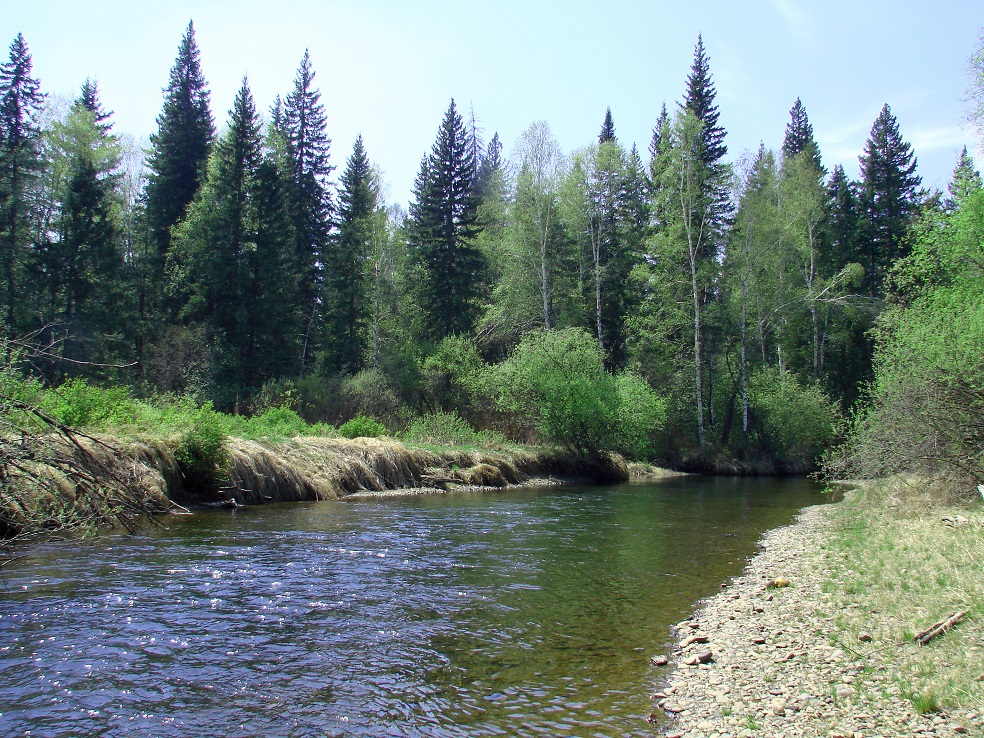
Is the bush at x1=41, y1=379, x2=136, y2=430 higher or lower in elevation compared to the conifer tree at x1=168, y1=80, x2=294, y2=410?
lower

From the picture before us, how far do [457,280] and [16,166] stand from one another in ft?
87.3

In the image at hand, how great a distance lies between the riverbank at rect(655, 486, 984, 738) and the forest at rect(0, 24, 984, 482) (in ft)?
64.7

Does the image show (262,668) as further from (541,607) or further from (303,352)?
(303,352)

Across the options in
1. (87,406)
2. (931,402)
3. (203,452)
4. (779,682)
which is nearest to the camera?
(779,682)

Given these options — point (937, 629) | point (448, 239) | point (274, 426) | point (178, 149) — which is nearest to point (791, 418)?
point (448, 239)

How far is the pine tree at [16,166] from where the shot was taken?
35.3m

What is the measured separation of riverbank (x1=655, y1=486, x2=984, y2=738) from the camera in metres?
5.45

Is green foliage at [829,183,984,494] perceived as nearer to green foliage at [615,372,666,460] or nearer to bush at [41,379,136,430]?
green foliage at [615,372,666,460]

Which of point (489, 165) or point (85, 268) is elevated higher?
point (489, 165)

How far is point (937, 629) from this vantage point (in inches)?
272

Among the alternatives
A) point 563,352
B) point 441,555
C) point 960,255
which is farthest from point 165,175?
point 960,255

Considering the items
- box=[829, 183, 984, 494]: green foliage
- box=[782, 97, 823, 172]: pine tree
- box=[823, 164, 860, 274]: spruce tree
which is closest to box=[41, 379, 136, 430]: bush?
box=[829, 183, 984, 494]: green foliage

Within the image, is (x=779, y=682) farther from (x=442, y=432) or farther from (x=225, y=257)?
(x=225, y=257)

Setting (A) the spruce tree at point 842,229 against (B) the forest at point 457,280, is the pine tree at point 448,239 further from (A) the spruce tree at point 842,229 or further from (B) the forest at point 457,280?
(A) the spruce tree at point 842,229
